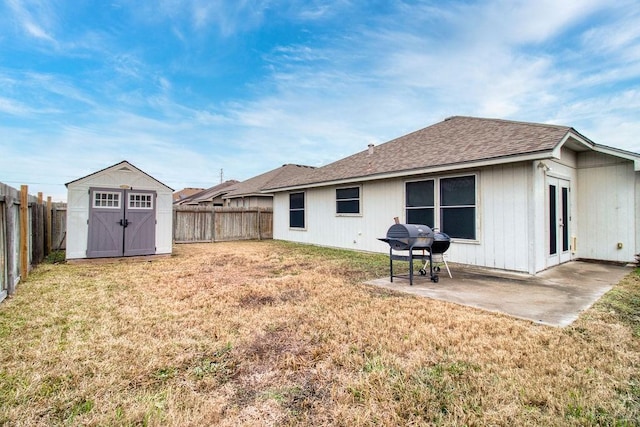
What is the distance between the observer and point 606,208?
8148 millimetres

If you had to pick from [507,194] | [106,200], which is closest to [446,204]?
[507,194]

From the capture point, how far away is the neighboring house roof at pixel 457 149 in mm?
6621

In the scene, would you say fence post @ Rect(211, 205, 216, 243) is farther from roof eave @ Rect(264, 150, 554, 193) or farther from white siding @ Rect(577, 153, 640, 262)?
white siding @ Rect(577, 153, 640, 262)

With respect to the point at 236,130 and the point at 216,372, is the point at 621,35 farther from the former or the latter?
the point at 236,130

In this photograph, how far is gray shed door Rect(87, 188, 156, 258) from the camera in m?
8.27

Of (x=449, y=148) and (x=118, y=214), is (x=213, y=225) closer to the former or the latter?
(x=118, y=214)

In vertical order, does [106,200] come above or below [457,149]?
below

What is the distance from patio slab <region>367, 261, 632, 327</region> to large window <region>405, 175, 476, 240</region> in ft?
3.73

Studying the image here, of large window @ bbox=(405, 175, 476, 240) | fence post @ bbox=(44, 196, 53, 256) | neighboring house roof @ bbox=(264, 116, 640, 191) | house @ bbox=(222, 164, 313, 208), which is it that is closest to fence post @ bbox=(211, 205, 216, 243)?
house @ bbox=(222, 164, 313, 208)

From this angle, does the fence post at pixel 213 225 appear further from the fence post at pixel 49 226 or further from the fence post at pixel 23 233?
the fence post at pixel 23 233

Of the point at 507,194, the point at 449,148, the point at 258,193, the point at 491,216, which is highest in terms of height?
the point at 449,148

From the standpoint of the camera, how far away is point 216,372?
256cm

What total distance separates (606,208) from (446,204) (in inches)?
174

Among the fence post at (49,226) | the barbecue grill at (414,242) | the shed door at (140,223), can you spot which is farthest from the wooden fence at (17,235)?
the barbecue grill at (414,242)
